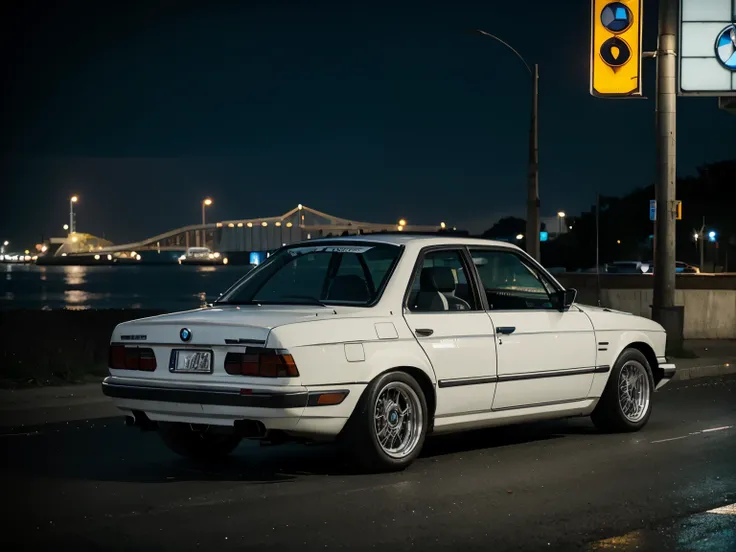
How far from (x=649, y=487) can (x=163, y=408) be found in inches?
127

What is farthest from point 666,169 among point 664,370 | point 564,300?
point 564,300

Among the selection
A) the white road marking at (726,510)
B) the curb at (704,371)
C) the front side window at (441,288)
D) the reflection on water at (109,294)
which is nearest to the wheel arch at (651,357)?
the front side window at (441,288)

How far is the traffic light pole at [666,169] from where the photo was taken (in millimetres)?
17781

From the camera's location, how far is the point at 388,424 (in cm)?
836

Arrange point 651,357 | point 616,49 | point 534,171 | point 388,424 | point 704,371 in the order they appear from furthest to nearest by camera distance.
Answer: point 534,171, point 616,49, point 704,371, point 651,357, point 388,424

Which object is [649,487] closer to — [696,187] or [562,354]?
[562,354]

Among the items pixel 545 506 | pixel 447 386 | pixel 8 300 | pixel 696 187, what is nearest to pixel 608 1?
pixel 447 386

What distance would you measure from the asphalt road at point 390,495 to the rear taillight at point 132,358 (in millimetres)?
737

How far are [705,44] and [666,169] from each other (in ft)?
18.1

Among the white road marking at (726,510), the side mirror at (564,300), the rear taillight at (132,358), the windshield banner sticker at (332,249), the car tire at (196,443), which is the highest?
the windshield banner sticker at (332,249)

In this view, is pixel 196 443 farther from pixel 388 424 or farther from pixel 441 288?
pixel 441 288

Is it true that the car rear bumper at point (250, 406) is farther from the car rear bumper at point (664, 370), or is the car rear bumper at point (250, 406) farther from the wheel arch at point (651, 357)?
the car rear bumper at point (664, 370)

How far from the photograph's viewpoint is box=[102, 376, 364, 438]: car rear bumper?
7746 mm

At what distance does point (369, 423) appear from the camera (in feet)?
26.6
